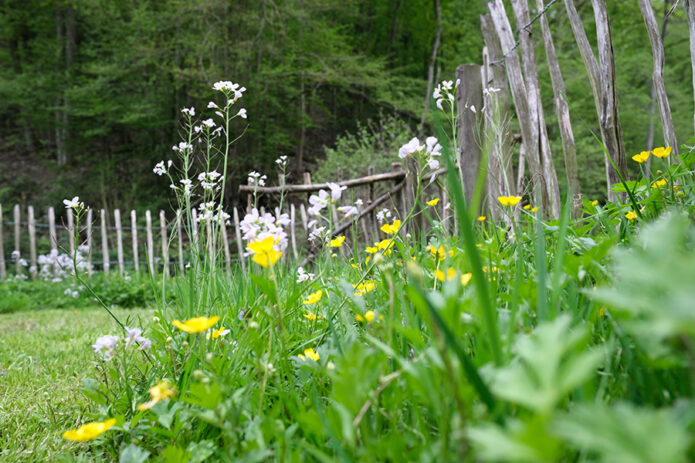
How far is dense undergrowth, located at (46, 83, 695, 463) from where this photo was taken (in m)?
0.31

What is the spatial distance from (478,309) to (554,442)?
300mm

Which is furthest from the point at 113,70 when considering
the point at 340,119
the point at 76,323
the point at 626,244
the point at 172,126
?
the point at 626,244

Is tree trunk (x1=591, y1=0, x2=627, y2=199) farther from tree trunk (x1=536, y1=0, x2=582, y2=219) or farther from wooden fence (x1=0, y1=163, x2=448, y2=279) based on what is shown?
wooden fence (x1=0, y1=163, x2=448, y2=279)

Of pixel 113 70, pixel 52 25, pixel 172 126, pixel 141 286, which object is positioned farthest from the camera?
pixel 52 25

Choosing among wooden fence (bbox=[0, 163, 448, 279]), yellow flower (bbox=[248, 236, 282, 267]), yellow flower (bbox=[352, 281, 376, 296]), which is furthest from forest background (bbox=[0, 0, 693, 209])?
yellow flower (bbox=[248, 236, 282, 267])

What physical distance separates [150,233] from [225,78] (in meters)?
6.91

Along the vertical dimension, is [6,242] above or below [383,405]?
below

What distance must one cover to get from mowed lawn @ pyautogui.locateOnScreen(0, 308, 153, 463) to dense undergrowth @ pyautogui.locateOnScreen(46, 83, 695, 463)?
6.2 inches

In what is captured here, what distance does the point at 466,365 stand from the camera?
463 mm

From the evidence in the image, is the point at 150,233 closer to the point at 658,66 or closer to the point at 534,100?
the point at 534,100

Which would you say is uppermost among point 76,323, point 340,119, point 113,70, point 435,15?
point 435,15

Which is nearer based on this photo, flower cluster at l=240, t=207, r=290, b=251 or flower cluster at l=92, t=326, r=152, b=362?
flower cluster at l=240, t=207, r=290, b=251

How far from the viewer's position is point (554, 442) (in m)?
0.31

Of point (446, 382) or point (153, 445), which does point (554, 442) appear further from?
point (153, 445)
